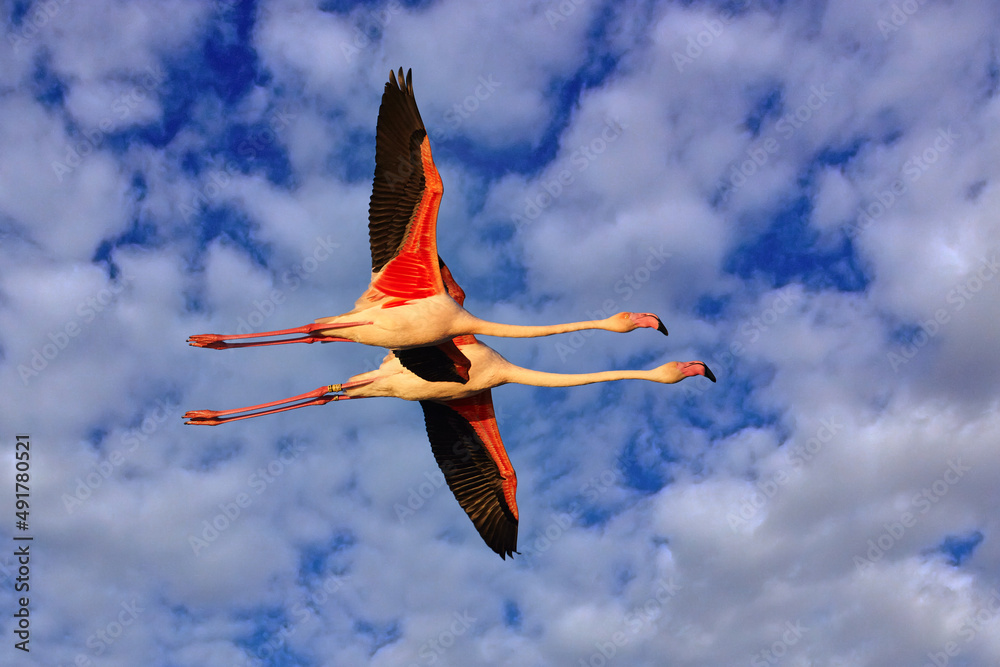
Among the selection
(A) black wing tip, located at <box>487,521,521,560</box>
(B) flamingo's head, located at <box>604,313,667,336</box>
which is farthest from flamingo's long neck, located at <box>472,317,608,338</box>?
(A) black wing tip, located at <box>487,521,521,560</box>

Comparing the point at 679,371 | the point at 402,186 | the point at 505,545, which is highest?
the point at 402,186

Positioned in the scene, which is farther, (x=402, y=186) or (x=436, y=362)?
(x=436, y=362)

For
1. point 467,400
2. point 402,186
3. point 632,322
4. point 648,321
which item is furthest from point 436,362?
point 648,321

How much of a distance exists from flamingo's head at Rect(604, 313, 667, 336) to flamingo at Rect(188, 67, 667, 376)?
8.60 ft

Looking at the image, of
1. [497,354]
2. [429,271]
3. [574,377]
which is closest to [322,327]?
[429,271]

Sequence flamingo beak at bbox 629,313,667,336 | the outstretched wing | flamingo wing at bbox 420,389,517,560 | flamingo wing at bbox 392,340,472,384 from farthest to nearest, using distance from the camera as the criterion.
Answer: flamingo wing at bbox 420,389,517,560 → flamingo wing at bbox 392,340,472,384 → flamingo beak at bbox 629,313,667,336 → the outstretched wing

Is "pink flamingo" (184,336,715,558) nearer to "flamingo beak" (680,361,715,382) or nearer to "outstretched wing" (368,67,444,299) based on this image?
"flamingo beak" (680,361,715,382)

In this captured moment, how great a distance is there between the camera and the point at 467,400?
51.3 ft

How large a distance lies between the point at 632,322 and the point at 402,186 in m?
4.51

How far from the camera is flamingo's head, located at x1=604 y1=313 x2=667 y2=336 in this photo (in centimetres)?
1377

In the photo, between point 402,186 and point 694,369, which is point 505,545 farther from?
point 402,186

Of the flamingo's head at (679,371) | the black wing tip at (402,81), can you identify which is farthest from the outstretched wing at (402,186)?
the flamingo's head at (679,371)

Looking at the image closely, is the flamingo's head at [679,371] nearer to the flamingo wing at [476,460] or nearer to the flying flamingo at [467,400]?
the flying flamingo at [467,400]

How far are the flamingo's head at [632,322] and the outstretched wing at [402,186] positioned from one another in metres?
3.36
